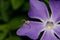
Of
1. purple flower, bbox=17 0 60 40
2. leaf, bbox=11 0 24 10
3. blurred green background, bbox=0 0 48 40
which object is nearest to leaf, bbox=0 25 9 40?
blurred green background, bbox=0 0 48 40

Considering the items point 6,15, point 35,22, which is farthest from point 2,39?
point 35,22

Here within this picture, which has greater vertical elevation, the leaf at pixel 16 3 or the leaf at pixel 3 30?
the leaf at pixel 16 3

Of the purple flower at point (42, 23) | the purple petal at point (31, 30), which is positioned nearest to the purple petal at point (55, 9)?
the purple flower at point (42, 23)

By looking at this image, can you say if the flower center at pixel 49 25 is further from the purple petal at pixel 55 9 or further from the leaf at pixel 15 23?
the leaf at pixel 15 23

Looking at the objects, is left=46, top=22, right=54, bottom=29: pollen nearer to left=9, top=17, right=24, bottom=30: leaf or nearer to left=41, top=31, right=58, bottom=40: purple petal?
left=41, top=31, right=58, bottom=40: purple petal

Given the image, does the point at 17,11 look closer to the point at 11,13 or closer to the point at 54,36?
the point at 11,13

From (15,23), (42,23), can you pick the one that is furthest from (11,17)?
(42,23)
